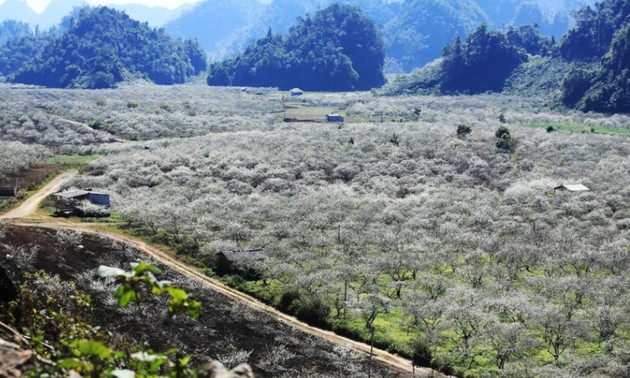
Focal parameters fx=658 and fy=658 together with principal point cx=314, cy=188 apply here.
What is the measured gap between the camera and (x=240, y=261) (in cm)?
6238

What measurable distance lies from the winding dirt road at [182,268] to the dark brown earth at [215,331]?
906mm

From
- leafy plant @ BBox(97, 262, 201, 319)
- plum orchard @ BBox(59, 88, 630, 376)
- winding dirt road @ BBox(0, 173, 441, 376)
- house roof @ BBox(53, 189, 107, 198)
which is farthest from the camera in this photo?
house roof @ BBox(53, 189, 107, 198)

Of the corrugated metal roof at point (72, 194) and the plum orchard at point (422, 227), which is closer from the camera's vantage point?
the plum orchard at point (422, 227)

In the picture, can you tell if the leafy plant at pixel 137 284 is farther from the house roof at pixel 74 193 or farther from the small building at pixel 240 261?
the house roof at pixel 74 193

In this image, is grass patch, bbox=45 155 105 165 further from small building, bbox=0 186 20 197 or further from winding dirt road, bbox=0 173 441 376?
small building, bbox=0 186 20 197

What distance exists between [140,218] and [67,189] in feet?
57.7

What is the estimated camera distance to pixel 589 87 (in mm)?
176500

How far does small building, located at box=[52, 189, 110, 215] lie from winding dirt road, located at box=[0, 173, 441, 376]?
3.11 metres

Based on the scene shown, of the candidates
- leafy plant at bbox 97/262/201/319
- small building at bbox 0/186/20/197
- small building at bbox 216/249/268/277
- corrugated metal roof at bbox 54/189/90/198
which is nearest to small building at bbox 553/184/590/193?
small building at bbox 216/249/268/277

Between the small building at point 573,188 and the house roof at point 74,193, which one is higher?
the small building at point 573,188

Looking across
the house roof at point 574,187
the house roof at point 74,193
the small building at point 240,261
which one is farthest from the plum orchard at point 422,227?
the house roof at point 74,193

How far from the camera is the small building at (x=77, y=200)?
8169cm

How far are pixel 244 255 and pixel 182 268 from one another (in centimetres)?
681

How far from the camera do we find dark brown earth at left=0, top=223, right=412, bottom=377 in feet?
144
